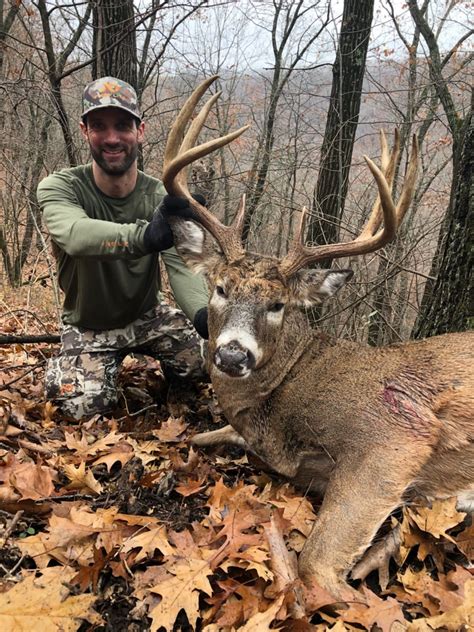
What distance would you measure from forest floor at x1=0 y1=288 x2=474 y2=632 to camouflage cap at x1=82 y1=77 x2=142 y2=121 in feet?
8.82

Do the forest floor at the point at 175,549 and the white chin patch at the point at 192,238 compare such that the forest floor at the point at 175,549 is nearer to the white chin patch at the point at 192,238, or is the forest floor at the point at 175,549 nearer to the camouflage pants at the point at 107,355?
the camouflage pants at the point at 107,355

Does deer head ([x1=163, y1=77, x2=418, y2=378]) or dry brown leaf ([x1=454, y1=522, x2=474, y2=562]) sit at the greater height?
deer head ([x1=163, y1=77, x2=418, y2=378])

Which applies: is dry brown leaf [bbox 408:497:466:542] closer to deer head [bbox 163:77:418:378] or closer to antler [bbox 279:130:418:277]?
deer head [bbox 163:77:418:378]

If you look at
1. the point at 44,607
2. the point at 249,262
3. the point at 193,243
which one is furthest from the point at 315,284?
the point at 44,607

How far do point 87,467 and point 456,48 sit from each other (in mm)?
8555

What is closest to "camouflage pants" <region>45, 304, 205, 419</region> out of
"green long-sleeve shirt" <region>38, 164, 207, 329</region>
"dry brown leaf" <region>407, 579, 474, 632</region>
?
"green long-sleeve shirt" <region>38, 164, 207, 329</region>

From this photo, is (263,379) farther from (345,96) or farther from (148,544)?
(345,96)

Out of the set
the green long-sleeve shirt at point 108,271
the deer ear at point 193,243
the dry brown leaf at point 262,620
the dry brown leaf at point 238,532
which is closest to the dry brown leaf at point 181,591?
the dry brown leaf at point 238,532

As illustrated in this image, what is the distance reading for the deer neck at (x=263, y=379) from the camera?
3650mm

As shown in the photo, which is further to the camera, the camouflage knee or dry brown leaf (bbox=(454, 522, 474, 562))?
the camouflage knee

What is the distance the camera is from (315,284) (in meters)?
3.94

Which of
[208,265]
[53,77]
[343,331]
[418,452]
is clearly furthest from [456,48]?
[418,452]

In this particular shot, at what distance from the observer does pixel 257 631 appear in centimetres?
223

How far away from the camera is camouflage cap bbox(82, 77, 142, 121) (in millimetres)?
4660
